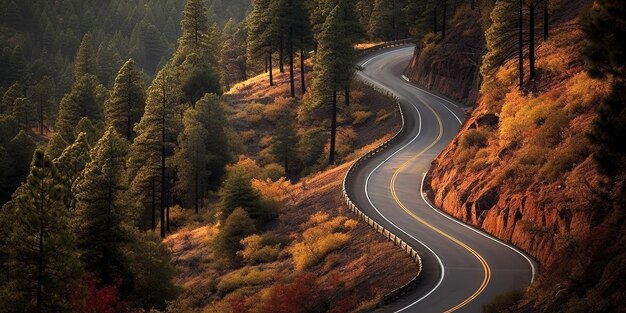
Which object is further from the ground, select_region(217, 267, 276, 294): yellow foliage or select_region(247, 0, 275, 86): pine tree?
select_region(247, 0, 275, 86): pine tree

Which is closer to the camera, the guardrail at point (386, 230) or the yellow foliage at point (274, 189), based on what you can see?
the guardrail at point (386, 230)

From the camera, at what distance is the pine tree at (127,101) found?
219ft

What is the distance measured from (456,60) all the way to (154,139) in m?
31.7

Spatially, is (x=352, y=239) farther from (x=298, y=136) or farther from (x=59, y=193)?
(x=298, y=136)

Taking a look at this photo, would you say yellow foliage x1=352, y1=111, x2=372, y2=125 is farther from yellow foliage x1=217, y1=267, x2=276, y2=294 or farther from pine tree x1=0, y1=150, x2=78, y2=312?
pine tree x1=0, y1=150, x2=78, y2=312

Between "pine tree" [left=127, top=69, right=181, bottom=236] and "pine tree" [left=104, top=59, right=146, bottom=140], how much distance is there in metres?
8.96

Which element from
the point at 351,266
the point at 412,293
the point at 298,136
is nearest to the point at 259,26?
the point at 298,136

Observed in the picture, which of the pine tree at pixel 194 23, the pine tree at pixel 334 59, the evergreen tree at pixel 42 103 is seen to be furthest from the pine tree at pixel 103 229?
the evergreen tree at pixel 42 103

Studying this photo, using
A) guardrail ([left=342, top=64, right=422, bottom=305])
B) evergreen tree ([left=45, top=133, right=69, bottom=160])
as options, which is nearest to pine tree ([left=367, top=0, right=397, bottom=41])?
guardrail ([left=342, top=64, right=422, bottom=305])

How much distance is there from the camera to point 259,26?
8050 cm

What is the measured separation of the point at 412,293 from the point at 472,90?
40594 mm

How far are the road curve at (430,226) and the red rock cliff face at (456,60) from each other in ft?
5.87

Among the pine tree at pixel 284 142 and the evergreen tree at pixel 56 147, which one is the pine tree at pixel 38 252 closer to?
the pine tree at pixel 284 142

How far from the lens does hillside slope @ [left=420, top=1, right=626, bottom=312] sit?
25.0 metres
